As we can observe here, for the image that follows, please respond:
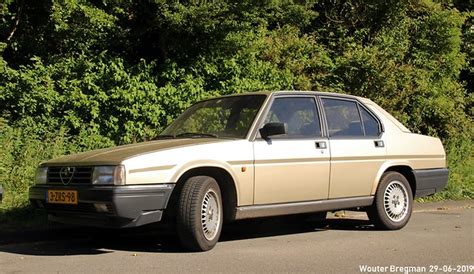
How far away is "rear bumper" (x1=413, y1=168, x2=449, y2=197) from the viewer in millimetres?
8094

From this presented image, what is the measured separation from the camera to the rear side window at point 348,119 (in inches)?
290

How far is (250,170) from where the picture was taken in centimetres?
635

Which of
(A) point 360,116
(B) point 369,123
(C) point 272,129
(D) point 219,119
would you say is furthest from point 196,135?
(B) point 369,123

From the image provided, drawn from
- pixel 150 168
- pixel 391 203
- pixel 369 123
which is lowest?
pixel 391 203

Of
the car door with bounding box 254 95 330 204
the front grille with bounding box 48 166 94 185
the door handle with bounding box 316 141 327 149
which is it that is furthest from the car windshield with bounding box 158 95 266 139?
the front grille with bounding box 48 166 94 185

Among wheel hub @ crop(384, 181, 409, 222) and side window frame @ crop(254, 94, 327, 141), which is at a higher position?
side window frame @ crop(254, 94, 327, 141)

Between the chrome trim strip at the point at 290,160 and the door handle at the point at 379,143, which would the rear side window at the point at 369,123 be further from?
the chrome trim strip at the point at 290,160

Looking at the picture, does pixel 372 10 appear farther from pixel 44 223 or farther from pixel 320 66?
pixel 44 223

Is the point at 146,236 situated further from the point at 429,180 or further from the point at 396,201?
the point at 429,180

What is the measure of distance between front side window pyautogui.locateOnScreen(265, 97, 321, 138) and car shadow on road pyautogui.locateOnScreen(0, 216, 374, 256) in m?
1.44

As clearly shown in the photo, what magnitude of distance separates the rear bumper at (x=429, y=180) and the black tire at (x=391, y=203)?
20 cm

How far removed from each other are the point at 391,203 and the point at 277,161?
2118mm

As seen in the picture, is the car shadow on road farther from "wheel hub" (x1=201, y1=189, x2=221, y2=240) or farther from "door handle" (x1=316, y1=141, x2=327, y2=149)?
"door handle" (x1=316, y1=141, x2=327, y2=149)

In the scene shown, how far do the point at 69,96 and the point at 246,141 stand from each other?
4661mm
